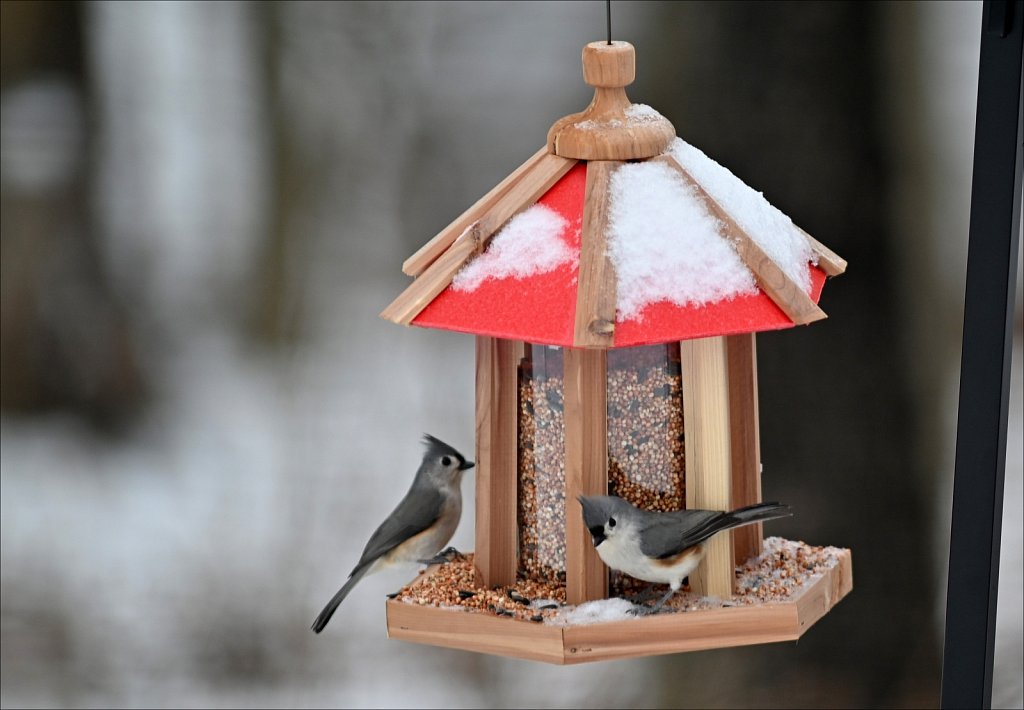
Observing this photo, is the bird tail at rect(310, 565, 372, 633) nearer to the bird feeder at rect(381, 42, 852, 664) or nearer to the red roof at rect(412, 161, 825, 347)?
the bird feeder at rect(381, 42, 852, 664)

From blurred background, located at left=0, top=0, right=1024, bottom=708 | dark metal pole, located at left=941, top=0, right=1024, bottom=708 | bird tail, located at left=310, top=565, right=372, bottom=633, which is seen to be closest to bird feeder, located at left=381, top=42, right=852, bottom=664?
bird tail, located at left=310, top=565, right=372, bottom=633

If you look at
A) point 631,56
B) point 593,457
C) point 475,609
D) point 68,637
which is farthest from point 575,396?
point 68,637

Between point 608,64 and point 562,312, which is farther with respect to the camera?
point 608,64

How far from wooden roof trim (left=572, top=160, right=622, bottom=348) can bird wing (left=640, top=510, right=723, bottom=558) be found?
383mm

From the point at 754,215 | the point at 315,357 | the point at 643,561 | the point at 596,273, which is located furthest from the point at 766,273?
the point at 315,357

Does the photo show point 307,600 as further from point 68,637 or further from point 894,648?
point 894,648

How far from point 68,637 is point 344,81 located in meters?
2.25

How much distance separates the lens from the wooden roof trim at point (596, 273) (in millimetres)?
2021

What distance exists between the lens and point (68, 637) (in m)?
5.07

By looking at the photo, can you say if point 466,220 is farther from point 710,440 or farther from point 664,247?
point 710,440

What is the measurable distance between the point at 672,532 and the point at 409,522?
1.63 ft

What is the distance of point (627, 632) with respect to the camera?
220 centimetres

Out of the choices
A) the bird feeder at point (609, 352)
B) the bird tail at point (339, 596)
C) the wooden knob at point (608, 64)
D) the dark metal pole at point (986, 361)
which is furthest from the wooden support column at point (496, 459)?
the dark metal pole at point (986, 361)

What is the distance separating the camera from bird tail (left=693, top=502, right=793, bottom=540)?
2.25 m
